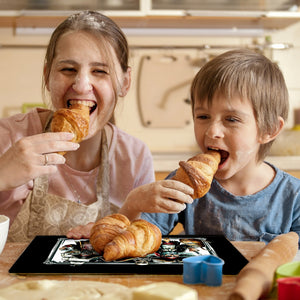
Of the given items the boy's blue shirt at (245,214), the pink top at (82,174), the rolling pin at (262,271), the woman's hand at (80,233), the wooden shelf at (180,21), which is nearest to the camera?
the rolling pin at (262,271)

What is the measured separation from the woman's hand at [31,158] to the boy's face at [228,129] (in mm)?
437

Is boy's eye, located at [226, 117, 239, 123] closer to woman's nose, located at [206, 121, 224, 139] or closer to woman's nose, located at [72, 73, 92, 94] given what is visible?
woman's nose, located at [206, 121, 224, 139]

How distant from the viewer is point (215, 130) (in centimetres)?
129

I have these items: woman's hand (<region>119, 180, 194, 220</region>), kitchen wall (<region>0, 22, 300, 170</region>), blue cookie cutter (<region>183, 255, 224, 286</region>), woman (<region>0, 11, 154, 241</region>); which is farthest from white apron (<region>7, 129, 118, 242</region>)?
kitchen wall (<region>0, 22, 300, 170</region>)

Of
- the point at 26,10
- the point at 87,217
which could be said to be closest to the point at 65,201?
the point at 87,217

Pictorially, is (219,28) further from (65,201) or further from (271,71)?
(65,201)

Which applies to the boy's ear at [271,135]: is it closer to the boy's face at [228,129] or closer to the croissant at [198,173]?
the boy's face at [228,129]

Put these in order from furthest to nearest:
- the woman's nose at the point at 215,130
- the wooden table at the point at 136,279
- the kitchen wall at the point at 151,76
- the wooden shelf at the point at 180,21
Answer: the kitchen wall at the point at 151,76, the wooden shelf at the point at 180,21, the woman's nose at the point at 215,130, the wooden table at the point at 136,279

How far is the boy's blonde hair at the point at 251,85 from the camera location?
1361 millimetres

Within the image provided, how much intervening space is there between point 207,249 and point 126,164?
75 centimetres

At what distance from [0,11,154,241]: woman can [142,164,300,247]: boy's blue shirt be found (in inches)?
11.9

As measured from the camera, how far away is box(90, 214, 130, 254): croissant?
97 cm

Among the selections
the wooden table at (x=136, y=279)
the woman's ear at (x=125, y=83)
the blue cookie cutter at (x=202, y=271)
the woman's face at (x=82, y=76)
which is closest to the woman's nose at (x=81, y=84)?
the woman's face at (x=82, y=76)

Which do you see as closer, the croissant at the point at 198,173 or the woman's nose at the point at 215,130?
the croissant at the point at 198,173
